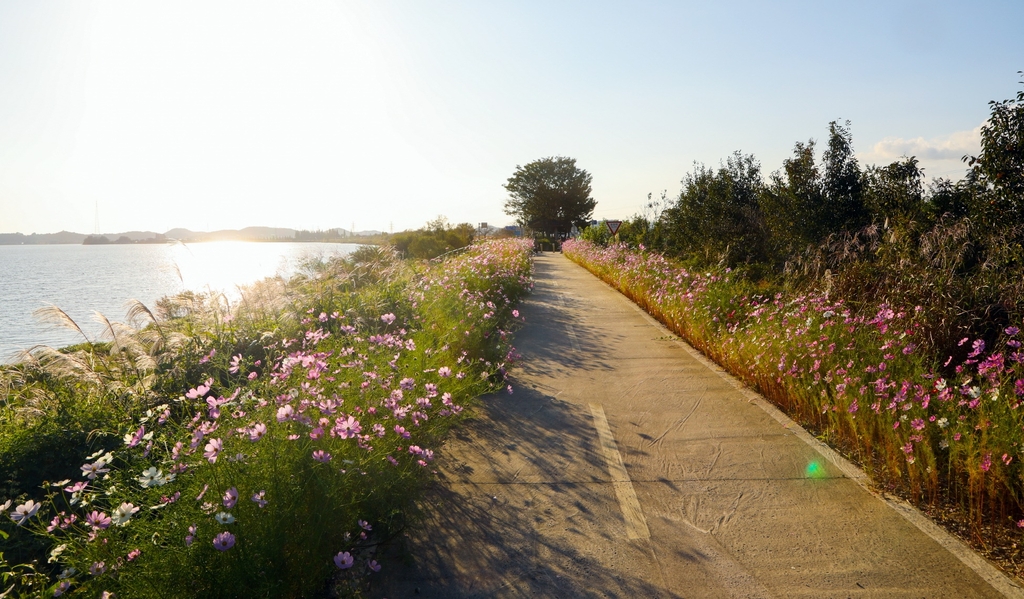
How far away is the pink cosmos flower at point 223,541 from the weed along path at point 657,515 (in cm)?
102

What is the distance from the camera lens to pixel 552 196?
238 ft

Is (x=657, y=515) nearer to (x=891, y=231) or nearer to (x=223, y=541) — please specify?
(x=223, y=541)

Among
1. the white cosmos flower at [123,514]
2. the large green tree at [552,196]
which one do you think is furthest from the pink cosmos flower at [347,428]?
the large green tree at [552,196]

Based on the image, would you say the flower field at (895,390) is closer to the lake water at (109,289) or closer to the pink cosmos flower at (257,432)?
the pink cosmos flower at (257,432)

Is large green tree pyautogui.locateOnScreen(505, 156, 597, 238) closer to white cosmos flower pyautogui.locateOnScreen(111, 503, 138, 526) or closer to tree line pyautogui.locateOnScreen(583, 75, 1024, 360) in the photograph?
tree line pyautogui.locateOnScreen(583, 75, 1024, 360)

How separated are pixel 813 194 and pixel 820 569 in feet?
29.2

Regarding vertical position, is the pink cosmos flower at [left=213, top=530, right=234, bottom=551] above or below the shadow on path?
above

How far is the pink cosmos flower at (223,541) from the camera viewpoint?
8.00 ft

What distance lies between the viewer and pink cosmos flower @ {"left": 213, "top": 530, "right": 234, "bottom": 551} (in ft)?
8.00

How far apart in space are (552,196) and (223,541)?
71.8 meters

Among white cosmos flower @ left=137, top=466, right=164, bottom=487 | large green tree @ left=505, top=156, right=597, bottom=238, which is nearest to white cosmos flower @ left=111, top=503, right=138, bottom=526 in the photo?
white cosmos flower @ left=137, top=466, right=164, bottom=487

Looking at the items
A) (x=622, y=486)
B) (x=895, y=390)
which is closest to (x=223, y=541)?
(x=622, y=486)

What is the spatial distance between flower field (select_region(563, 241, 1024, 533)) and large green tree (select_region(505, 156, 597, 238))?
65.0 m

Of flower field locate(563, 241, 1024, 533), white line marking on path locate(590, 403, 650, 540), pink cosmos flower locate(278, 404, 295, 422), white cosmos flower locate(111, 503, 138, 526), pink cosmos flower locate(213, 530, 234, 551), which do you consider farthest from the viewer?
white line marking on path locate(590, 403, 650, 540)
